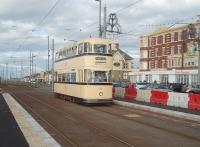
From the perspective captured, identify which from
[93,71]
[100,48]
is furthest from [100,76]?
[100,48]

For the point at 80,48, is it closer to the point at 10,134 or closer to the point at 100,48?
the point at 100,48

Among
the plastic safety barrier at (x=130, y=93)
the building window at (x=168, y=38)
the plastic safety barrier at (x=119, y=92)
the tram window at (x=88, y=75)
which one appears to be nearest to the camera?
the tram window at (x=88, y=75)

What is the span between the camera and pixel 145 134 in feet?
53.9

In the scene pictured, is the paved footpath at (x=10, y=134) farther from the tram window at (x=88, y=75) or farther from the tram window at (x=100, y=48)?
the tram window at (x=100, y=48)

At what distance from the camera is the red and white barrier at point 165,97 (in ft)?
89.0

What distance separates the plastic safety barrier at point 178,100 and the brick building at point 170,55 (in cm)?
5352

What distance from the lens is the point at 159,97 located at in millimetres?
32031

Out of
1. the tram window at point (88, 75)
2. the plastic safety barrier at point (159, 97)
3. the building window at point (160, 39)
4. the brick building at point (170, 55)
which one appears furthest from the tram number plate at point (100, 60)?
the building window at point (160, 39)

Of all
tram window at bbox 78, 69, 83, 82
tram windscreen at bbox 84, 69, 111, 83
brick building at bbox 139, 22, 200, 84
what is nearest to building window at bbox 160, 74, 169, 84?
brick building at bbox 139, 22, 200, 84

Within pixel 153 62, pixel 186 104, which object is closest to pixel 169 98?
pixel 186 104

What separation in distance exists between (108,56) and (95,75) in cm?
168

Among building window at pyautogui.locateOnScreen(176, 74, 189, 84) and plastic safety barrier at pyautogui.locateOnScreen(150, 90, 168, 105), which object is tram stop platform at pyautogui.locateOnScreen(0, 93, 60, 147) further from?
building window at pyautogui.locateOnScreen(176, 74, 189, 84)

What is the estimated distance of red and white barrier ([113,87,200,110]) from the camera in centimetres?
2712

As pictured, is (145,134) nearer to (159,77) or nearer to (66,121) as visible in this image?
(66,121)
